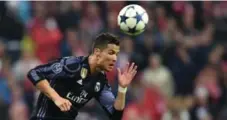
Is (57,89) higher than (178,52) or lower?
higher

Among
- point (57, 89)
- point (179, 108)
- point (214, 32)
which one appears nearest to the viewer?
point (57, 89)

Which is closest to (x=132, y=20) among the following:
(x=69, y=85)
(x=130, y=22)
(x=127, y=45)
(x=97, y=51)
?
(x=130, y=22)

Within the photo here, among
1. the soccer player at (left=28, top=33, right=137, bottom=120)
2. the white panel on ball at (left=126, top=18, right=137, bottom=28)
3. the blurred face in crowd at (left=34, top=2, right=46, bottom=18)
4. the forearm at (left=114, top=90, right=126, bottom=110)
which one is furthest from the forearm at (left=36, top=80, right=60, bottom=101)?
the blurred face in crowd at (left=34, top=2, right=46, bottom=18)


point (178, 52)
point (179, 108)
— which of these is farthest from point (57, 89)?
point (178, 52)

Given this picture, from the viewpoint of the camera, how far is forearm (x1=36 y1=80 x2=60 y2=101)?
9133 mm

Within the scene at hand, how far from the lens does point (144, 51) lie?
51.3 feet

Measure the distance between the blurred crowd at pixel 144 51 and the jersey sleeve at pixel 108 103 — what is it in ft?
13.9

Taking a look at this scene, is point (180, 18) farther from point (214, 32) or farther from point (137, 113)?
point (137, 113)

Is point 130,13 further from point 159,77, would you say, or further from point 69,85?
point 159,77

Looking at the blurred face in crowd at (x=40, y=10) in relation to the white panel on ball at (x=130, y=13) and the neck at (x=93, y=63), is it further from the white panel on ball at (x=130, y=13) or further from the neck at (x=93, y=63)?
the neck at (x=93, y=63)

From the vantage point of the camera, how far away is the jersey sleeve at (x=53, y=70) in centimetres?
939

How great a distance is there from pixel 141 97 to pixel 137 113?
55 centimetres

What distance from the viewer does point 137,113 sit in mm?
14312

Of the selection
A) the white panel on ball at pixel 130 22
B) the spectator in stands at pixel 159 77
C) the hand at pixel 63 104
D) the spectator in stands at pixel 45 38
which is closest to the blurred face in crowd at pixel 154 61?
the spectator in stands at pixel 159 77
